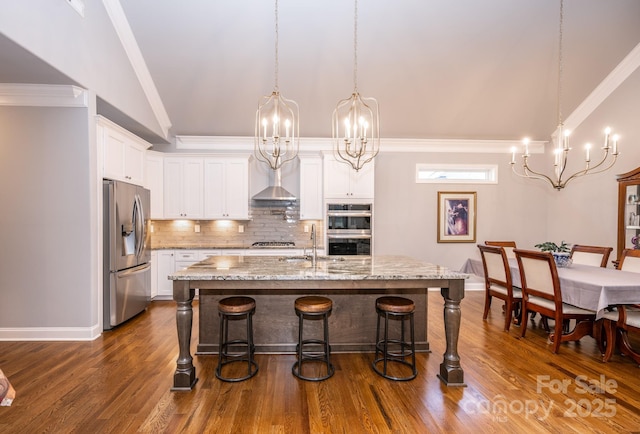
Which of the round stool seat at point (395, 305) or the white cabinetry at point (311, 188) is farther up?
the white cabinetry at point (311, 188)

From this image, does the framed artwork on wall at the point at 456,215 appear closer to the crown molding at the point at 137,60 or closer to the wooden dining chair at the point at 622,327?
the wooden dining chair at the point at 622,327

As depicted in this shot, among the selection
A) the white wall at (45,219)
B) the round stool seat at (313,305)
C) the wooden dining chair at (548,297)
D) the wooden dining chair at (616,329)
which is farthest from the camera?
the white wall at (45,219)

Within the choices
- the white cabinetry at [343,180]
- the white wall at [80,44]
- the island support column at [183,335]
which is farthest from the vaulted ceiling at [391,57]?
the island support column at [183,335]

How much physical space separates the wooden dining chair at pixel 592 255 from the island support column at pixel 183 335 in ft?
15.4

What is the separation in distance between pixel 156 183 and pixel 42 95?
2.13 meters

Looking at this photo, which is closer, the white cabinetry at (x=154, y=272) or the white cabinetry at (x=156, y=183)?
the white cabinetry at (x=154, y=272)

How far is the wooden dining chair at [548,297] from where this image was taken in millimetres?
3170

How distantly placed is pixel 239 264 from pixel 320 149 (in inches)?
132

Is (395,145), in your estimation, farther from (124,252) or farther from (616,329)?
(124,252)

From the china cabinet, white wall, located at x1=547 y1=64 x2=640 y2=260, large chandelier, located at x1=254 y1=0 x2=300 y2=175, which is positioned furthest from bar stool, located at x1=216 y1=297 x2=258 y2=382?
white wall, located at x1=547 y1=64 x2=640 y2=260

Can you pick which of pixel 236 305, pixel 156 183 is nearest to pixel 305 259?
pixel 236 305

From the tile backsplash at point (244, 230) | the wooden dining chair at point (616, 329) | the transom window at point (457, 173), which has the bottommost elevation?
the wooden dining chair at point (616, 329)

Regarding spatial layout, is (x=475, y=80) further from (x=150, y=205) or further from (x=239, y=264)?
(x=150, y=205)

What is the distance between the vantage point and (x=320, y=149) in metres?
5.86
